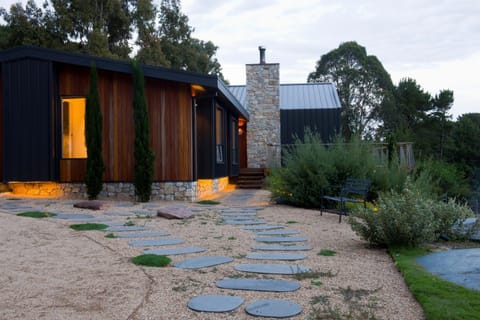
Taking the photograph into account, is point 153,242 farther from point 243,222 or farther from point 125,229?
point 243,222

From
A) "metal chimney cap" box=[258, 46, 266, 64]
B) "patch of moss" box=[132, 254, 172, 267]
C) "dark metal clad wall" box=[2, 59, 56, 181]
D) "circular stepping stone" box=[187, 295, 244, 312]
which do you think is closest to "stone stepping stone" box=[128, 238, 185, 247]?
"patch of moss" box=[132, 254, 172, 267]

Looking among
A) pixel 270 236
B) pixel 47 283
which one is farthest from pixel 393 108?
pixel 47 283

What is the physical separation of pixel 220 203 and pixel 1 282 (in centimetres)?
638

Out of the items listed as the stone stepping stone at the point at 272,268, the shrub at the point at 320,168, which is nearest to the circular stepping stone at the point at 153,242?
the stone stepping stone at the point at 272,268

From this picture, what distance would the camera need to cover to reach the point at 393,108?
29.7 meters

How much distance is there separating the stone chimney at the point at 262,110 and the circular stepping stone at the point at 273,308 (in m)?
13.6

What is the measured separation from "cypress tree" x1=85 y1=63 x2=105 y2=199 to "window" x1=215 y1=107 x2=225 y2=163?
346 cm

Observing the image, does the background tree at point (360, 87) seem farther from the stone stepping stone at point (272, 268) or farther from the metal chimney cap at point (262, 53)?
the stone stepping stone at point (272, 268)

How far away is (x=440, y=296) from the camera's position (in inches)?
118

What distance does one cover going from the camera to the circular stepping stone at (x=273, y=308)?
2.78 metres

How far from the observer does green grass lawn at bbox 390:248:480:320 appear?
2.68 m

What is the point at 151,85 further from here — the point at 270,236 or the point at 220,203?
the point at 270,236

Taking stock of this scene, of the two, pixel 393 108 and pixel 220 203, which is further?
pixel 393 108

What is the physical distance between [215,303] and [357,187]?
513 centimetres
